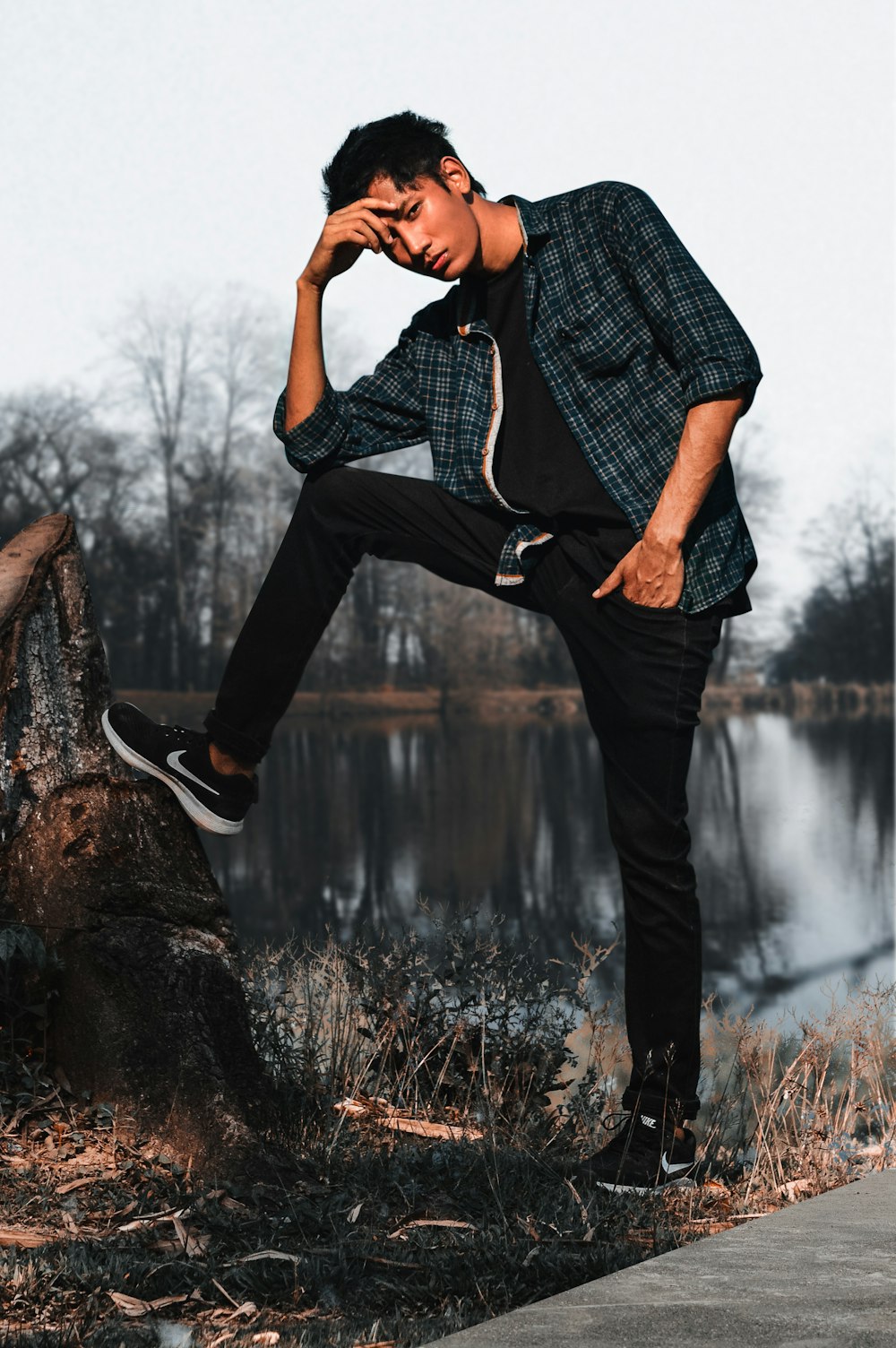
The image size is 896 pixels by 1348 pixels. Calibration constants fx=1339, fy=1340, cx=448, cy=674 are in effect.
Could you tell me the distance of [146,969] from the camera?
2.94 m

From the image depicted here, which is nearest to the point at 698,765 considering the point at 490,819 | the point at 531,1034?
the point at 490,819

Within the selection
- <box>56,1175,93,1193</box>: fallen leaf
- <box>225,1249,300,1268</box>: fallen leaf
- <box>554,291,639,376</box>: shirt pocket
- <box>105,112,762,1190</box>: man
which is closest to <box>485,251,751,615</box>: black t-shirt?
<box>105,112,762,1190</box>: man

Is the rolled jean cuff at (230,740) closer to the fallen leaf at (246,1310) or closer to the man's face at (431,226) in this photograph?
the man's face at (431,226)

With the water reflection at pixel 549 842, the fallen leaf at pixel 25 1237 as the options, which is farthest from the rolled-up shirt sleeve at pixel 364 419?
the water reflection at pixel 549 842

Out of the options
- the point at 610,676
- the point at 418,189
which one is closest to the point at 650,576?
the point at 610,676

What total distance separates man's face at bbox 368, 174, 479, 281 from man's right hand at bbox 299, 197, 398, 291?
0.08 feet

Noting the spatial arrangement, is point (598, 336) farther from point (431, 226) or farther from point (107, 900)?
point (107, 900)

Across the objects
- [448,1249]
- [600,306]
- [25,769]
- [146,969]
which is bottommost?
[448,1249]

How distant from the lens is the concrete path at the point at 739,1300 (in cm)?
184

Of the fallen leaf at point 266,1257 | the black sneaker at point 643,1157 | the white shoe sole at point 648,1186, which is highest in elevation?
the fallen leaf at point 266,1257

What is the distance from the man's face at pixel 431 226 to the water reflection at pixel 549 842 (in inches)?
321

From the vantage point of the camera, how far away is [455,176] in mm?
3041

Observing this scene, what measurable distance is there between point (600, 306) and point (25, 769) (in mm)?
1725

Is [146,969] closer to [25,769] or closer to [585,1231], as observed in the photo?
[25,769]
